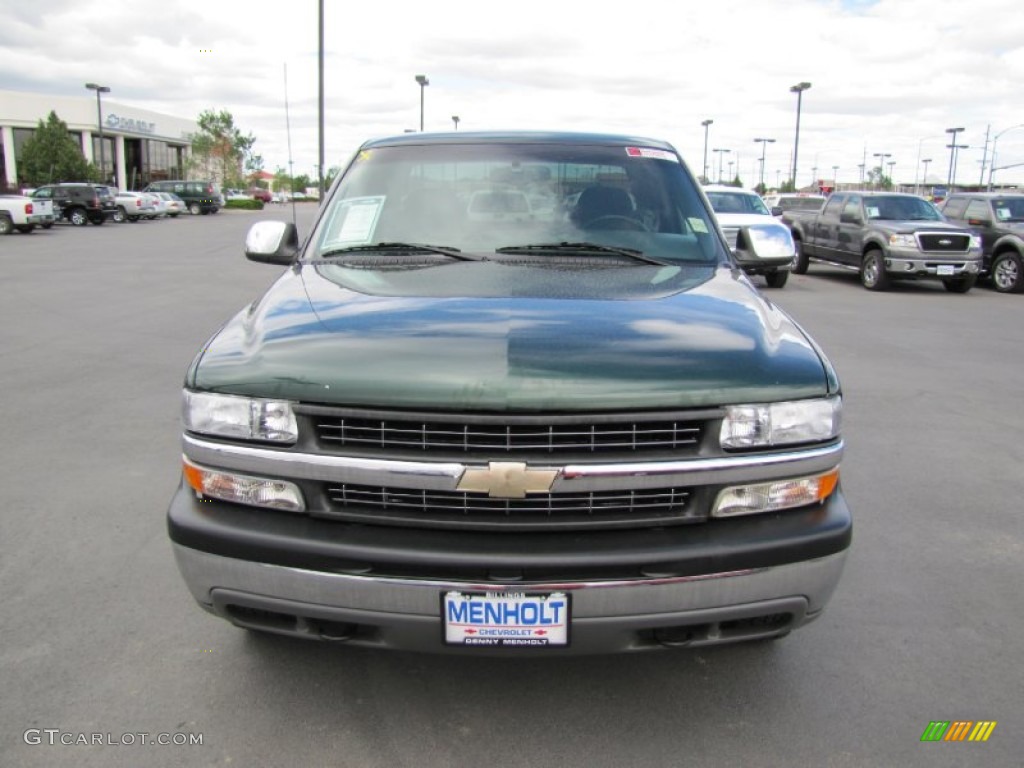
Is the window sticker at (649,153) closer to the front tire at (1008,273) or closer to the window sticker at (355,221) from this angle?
the window sticker at (355,221)

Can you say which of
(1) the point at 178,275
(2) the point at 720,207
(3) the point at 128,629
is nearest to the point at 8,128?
(1) the point at 178,275

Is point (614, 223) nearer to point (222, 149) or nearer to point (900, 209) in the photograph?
point (900, 209)

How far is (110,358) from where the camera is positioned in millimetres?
8359

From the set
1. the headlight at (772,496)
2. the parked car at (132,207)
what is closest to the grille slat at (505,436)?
the headlight at (772,496)

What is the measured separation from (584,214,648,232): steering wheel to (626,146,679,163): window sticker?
456 mm

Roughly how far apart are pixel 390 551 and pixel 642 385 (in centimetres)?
82

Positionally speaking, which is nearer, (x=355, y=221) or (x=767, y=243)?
(x=355, y=221)

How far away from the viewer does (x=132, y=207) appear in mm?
39969

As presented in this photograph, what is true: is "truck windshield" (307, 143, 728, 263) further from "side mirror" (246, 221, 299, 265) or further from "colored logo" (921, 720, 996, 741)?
"colored logo" (921, 720, 996, 741)

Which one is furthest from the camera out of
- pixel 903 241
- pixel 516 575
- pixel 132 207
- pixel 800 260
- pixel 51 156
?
pixel 51 156

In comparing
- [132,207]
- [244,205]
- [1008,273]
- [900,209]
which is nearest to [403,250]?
[900,209]

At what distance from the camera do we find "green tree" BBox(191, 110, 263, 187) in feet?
187

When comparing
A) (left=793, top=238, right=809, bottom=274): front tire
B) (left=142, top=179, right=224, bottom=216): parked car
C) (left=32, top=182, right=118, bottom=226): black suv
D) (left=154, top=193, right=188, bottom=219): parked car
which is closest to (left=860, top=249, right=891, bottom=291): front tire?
(left=793, top=238, right=809, bottom=274): front tire

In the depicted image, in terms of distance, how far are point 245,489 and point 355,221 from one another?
5.50 feet
